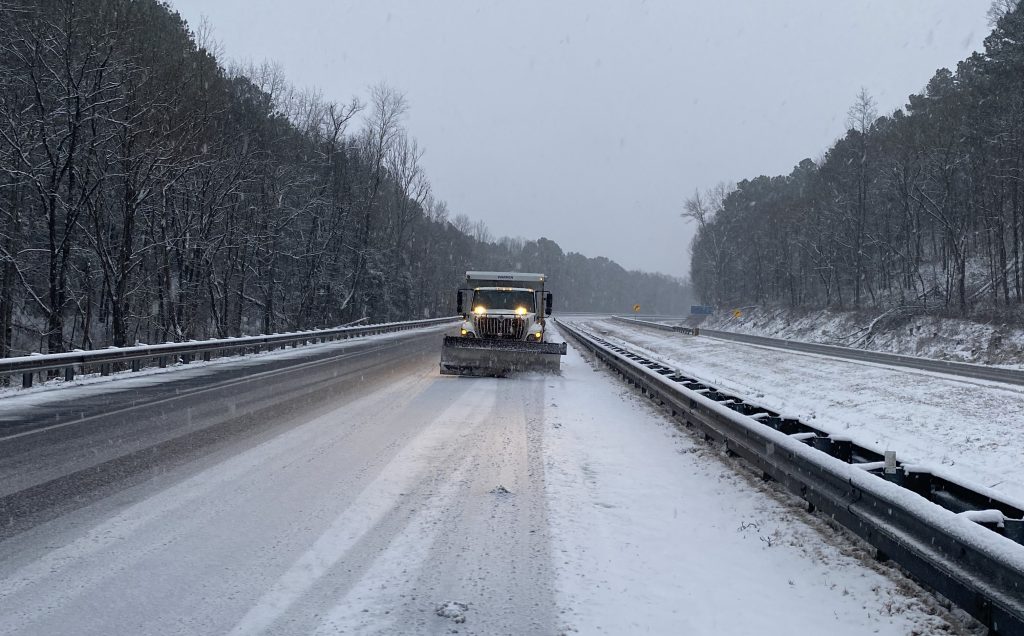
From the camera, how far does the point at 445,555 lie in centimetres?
448

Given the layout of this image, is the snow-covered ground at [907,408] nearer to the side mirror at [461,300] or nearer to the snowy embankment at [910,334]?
the side mirror at [461,300]

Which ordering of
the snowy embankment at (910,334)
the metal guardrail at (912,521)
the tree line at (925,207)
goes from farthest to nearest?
the tree line at (925,207), the snowy embankment at (910,334), the metal guardrail at (912,521)

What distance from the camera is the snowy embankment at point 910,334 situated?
86.1ft

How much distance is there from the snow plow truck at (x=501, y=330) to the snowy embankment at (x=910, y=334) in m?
17.2

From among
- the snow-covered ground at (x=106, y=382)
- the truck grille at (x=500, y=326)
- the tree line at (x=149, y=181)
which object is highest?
the tree line at (x=149, y=181)

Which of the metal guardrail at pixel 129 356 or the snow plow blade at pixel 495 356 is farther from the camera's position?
the snow plow blade at pixel 495 356

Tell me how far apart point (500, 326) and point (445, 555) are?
1512cm

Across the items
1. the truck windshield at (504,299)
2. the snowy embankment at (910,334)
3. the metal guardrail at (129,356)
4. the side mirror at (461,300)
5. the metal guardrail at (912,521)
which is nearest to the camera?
the metal guardrail at (912,521)

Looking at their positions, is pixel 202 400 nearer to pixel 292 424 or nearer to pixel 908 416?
pixel 292 424

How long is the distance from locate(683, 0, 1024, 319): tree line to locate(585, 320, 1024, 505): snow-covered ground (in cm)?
1525

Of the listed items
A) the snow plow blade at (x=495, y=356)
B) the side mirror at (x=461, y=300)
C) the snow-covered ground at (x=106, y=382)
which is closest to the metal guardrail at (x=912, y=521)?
the snow plow blade at (x=495, y=356)

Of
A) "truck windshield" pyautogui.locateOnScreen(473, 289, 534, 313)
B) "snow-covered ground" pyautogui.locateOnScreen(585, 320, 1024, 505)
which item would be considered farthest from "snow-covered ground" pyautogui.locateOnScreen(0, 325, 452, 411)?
"snow-covered ground" pyautogui.locateOnScreen(585, 320, 1024, 505)

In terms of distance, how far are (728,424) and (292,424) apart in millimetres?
5996

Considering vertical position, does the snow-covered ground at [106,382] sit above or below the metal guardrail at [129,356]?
below
